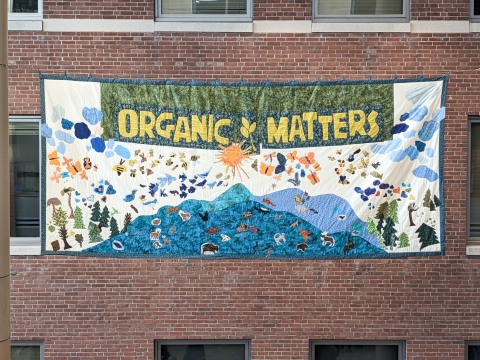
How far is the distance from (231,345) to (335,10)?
16.4 feet

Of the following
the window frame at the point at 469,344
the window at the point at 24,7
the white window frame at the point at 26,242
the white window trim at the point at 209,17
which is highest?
the window at the point at 24,7

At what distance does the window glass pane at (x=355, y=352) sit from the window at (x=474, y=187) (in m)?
1.97

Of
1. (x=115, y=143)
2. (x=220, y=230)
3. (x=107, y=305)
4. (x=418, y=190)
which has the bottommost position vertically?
(x=107, y=305)

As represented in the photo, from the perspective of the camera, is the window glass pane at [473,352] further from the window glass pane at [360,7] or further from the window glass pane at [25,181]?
the window glass pane at [25,181]

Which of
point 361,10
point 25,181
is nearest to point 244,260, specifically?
point 25,181

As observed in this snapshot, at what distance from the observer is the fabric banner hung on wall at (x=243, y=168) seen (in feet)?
30.0

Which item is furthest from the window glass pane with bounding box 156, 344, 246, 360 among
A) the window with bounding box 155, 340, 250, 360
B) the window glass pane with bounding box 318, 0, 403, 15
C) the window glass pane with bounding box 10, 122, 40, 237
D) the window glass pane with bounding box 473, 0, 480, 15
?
the window glass pane with bounding box 473, 0, 480, 15

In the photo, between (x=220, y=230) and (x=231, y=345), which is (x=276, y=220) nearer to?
(x=220, y=230)

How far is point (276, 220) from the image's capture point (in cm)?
924

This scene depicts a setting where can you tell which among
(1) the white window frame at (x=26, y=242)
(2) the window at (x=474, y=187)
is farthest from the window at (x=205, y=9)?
(2) the window at (x=474, y=187)

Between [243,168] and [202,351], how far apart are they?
271 cm

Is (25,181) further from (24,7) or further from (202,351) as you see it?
(202,351)

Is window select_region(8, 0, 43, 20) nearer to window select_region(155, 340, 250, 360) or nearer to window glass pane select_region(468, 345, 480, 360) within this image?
window select_region(155, 340, 250, 360)

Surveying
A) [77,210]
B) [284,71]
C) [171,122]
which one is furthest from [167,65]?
[77,210]
